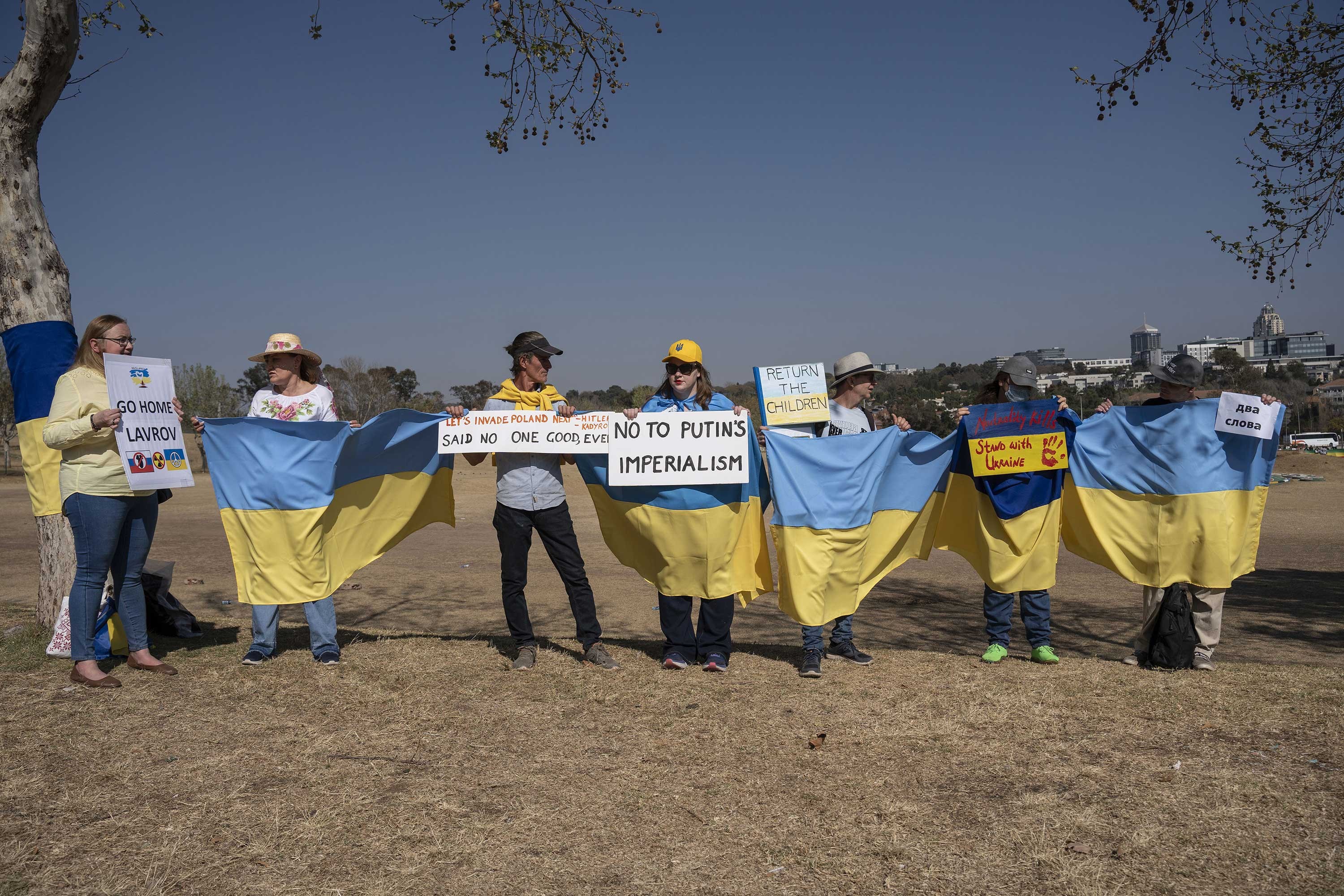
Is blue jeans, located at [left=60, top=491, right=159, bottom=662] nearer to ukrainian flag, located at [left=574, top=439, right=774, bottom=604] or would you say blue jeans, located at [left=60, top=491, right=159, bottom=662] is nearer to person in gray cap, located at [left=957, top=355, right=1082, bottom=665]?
ukrainian flag, located at [left=574, top=439, right=774, bottom=604]

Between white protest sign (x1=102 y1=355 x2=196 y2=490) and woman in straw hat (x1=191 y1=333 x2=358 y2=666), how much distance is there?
23cm

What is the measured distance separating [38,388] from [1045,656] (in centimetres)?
724

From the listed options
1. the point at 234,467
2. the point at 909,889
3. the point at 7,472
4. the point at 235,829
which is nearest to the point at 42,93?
the point at 234,467

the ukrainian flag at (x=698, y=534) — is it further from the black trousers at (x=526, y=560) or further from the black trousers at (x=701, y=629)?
the black trousers at (x=526, y=560)

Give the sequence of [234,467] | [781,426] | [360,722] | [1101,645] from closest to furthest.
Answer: [360,722] < [234,467] < [781,426] < [1101,645]

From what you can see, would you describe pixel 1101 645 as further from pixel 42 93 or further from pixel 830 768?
pixel 42 93

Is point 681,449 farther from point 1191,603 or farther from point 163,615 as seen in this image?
point 163,615

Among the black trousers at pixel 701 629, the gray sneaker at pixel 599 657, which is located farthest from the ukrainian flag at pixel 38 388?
the black trousers at pixel 701 629

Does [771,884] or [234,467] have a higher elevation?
[234,467]

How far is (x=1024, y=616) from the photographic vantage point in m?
6.19

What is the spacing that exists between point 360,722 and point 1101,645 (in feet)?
21.0

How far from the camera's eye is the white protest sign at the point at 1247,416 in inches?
237

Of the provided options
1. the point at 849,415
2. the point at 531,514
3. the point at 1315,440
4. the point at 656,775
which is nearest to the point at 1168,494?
the point at 849,415

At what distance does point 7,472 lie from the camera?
38750 mm
